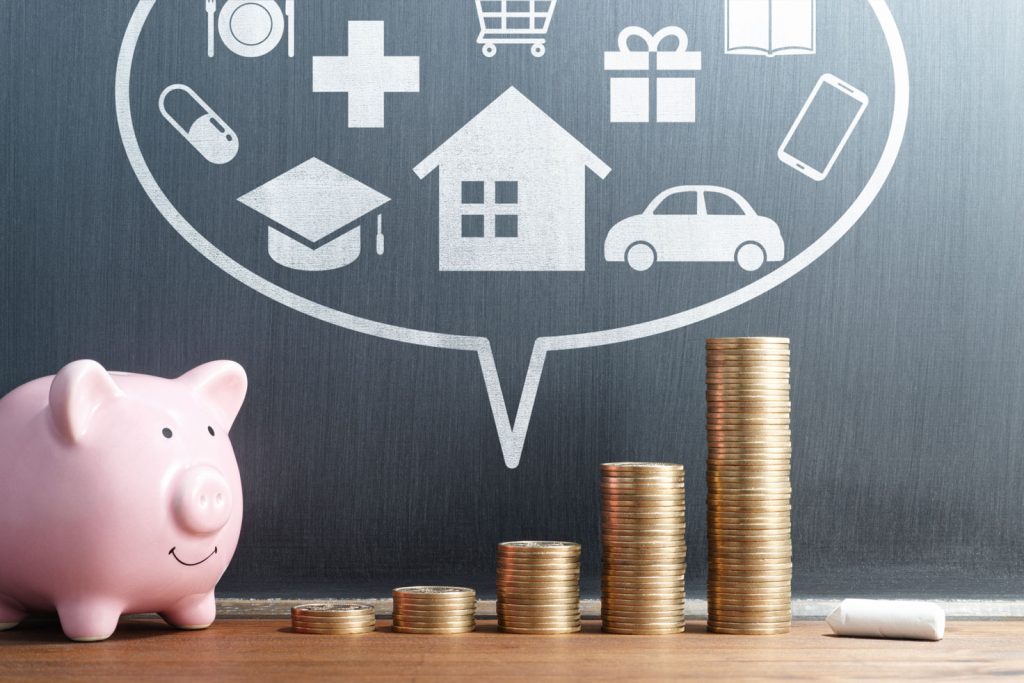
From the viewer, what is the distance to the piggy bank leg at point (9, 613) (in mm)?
1732

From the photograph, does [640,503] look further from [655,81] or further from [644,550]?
[655,81]

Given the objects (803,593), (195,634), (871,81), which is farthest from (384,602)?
(871,81)

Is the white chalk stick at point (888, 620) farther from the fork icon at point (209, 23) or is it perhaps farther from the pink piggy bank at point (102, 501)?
the fork icon at point (209, 23)

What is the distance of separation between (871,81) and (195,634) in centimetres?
149

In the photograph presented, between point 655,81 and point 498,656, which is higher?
point 655,81


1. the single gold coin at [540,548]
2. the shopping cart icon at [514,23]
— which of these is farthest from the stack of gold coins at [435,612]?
the shopping cart icon at [514,23]

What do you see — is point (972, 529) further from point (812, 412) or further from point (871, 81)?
point (871, 81)

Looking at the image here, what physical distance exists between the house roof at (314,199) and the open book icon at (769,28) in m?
0.69

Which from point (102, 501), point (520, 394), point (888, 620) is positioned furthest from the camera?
point (520, 394)

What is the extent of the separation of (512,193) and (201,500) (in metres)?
0.76

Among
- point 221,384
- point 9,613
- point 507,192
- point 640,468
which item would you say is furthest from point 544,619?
point 9,613

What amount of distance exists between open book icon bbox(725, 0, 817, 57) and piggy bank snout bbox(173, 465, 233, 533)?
1.15m

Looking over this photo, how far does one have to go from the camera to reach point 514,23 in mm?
1986

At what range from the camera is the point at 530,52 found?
198 centimetres
